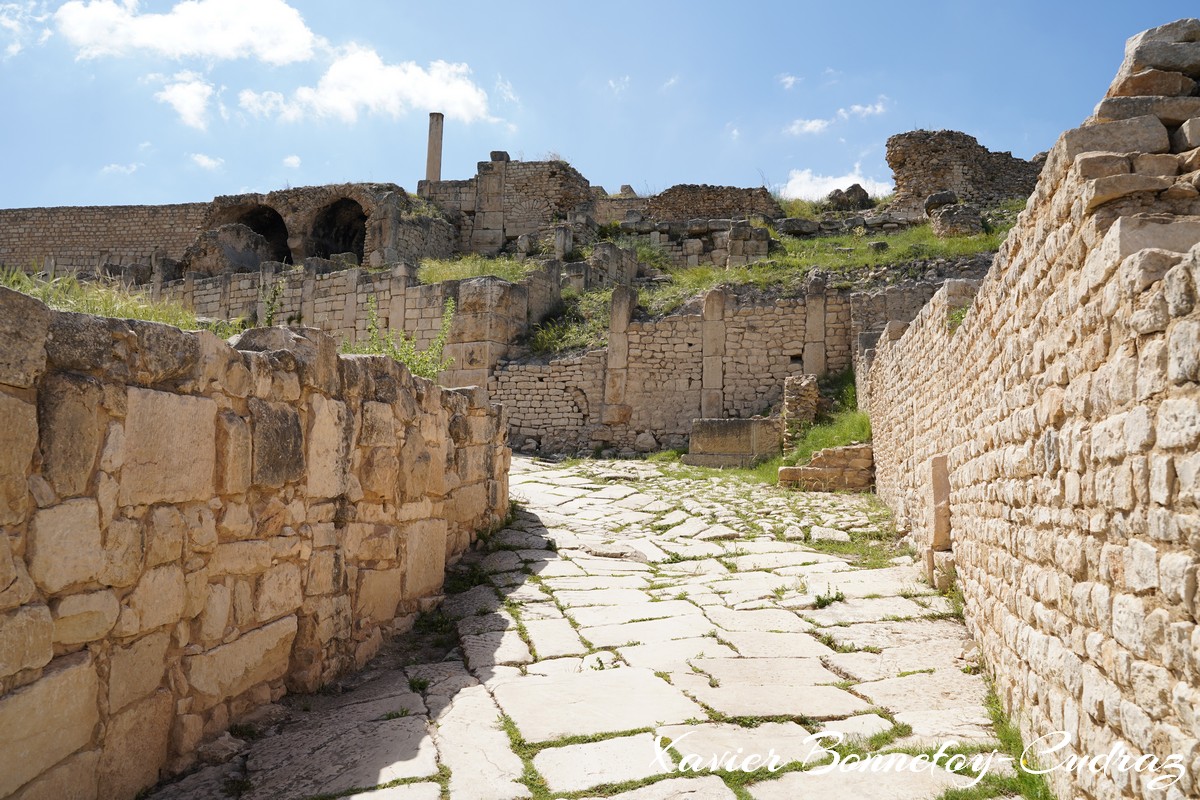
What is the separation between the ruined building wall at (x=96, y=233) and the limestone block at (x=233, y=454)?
1151 inches

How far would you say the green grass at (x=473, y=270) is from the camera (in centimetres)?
1688

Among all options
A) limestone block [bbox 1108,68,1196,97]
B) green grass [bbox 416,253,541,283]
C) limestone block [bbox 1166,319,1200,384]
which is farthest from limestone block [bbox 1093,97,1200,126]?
green grass [bbox 416,253,541,283]

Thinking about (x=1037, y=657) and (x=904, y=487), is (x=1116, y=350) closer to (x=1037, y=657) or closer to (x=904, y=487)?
(x=1037, y=657)

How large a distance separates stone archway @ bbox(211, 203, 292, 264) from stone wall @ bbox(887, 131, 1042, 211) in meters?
18.7

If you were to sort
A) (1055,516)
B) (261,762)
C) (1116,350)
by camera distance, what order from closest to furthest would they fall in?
(1116,350), (1055,516), (261,762)

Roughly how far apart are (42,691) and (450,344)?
13.3 m

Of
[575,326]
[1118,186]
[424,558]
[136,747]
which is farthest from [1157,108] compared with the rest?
[575,326]

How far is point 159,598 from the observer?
3102mm

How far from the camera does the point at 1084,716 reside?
2.54m

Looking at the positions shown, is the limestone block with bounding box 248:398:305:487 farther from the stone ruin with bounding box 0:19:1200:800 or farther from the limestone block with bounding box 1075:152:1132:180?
the limestone block with bounding box 1075:152:1132:180

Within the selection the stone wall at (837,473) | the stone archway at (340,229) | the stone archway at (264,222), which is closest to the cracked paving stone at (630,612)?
the stone wall at (837,473)

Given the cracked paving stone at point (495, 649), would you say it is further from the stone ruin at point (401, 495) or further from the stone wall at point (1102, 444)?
the stone wall at point (1102, 444)

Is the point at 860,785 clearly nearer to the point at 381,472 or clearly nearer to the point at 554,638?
the point at 554,638

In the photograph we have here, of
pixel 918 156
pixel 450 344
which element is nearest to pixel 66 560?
pixel 450 344
